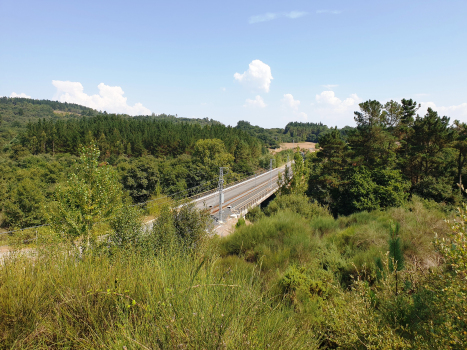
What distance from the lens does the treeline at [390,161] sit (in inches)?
911

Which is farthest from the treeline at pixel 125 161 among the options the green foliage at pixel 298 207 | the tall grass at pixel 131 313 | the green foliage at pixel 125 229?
the tall grass at pixel 131 313

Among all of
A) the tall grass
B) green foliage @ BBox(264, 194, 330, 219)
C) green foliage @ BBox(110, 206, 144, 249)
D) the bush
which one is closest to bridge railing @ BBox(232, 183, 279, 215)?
green foliage @ BBox(264, 194, 330, 219)

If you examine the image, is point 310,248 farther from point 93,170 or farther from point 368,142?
point 368,142

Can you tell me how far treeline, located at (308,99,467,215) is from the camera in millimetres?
23141

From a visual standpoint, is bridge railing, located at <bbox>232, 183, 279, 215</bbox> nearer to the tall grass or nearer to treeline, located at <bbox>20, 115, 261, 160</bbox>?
the tall grass

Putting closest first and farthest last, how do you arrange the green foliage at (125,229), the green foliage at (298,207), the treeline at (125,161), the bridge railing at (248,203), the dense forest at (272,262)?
the dense forest at (272,262) → the green foliage at (125,229) → the green foliage at (298,207) → the bridge railing at (248,203) → the treeline at (125,161)

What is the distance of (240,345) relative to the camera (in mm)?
2477

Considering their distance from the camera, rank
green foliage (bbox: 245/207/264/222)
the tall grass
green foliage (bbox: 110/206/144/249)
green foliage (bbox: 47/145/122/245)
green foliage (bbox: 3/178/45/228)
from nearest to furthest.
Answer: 1. the tall grass
2. green foliage (bbox: 110/206/144/249)
3. green foliage (bbox: 47/145/122/245)
4. green foliage (bbox: 245/207/264/222)
5. green foliage (bbox: 3/178/45/228)

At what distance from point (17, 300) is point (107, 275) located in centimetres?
105

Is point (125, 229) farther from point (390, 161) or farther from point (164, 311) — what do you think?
point (390, 161)

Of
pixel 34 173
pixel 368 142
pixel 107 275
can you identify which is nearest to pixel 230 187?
pixel 368 142

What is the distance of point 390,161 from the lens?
2662 centimetres

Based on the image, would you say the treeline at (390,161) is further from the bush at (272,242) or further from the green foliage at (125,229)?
the green foliage at (125,229)

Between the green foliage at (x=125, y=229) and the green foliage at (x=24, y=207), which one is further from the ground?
the green foliage at (x=125, y=229)
